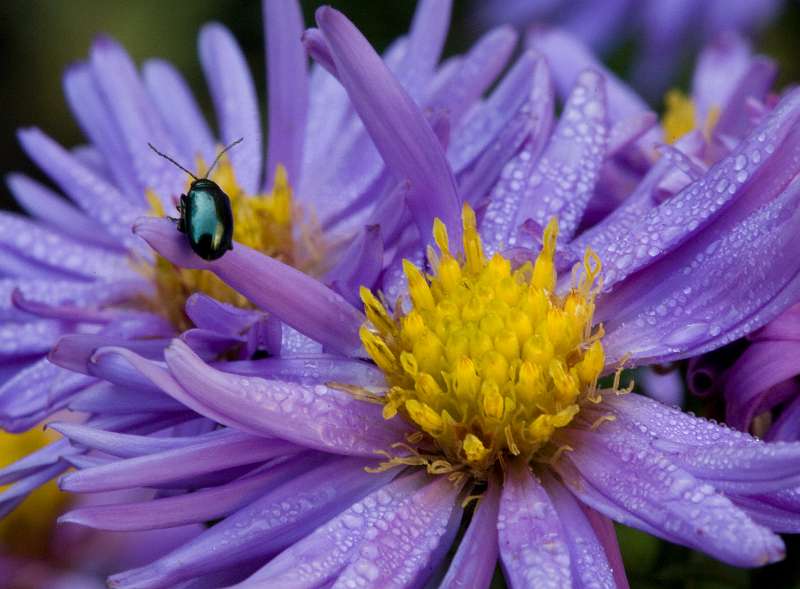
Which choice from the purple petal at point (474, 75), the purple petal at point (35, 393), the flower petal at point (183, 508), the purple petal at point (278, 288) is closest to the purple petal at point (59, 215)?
the purple petal at point (35, 393)

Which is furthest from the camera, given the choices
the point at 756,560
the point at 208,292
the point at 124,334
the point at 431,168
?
the point at 208,292

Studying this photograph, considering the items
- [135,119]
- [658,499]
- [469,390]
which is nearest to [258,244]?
[135,119]

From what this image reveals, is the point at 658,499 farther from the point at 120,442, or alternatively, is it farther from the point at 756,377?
the point at 120,442

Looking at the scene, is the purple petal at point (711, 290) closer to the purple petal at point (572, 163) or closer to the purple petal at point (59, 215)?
the purple petal at point (572, 163)

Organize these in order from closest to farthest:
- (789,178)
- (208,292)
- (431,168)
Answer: (789,178)
(431,168)
(208,292)

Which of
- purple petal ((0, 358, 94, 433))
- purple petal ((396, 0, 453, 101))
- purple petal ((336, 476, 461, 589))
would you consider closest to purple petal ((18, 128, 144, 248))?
purple petal ((0, 358, 94, 433))

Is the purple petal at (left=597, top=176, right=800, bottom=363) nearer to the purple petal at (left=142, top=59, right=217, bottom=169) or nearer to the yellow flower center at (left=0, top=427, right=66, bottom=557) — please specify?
the purple petal at (left=142, top=59, right=217, bottom=169)

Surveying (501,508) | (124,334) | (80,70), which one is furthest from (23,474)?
(80,70)

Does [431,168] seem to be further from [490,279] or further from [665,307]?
[665,307]
